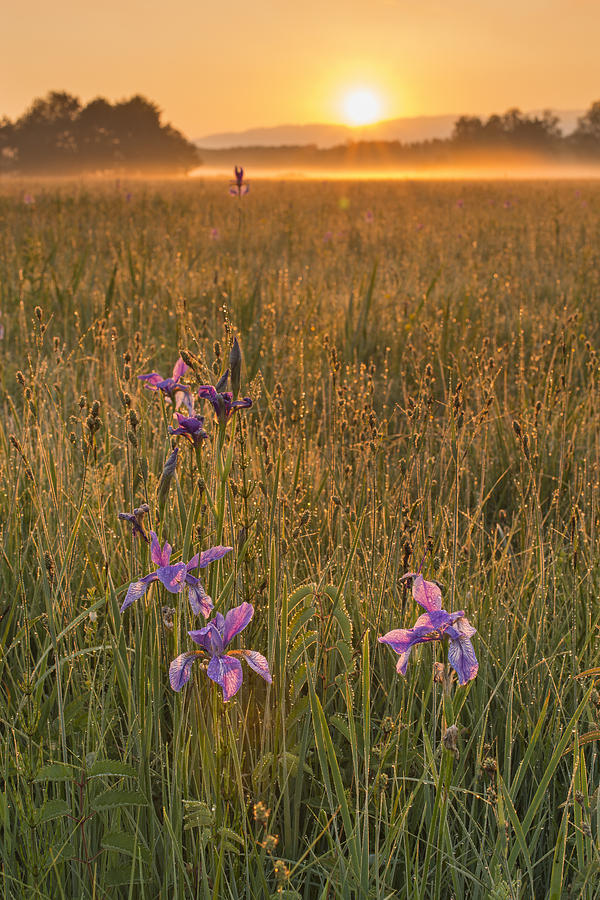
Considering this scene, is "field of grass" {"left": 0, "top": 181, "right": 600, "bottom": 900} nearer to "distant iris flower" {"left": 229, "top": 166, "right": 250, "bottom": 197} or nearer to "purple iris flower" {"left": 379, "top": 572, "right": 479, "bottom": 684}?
"purple iris flower" {"left": 379, "top": 572, "right": 479, "bottom": 684}

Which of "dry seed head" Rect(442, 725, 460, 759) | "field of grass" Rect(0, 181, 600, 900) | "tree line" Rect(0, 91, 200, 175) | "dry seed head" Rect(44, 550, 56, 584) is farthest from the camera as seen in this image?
"tree line" Rect(0, 91, 200, 175)

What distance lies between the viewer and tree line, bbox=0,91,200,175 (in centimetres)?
5528

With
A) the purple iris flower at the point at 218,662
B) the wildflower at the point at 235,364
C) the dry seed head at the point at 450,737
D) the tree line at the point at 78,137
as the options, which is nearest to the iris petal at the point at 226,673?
the purple iris flower at the point at 218,662

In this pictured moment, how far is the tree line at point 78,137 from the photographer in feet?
181

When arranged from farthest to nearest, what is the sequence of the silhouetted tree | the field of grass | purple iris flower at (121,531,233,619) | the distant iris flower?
the silhouetted tree
the distant iris flower
the field of grass
purple iris flower at (121,531,233,619)

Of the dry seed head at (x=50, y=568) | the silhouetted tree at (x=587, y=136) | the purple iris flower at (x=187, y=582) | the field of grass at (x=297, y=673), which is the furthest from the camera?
the silhouetted tree at (x=587, y=136)

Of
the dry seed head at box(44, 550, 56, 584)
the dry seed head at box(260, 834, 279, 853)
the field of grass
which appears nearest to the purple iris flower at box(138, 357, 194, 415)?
the field of grass

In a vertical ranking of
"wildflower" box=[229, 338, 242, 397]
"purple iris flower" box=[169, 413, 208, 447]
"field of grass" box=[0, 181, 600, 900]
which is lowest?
"field of grass" box=[0, 181, 600, 900]

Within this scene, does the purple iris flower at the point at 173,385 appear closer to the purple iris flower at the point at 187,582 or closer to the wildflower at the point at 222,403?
the wildflower at the point at 222,403

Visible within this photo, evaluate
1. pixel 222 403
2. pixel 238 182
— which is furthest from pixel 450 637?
pixel 238 182

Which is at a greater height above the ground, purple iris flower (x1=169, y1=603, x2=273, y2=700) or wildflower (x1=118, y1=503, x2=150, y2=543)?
wildflower (x1=118, y1=503, x2=150, y2=543)

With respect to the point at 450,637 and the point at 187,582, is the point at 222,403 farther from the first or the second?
the point at 450,637

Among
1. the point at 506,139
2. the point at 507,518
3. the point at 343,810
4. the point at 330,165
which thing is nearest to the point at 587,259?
the point at 507,518

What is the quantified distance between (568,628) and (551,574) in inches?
5.2
